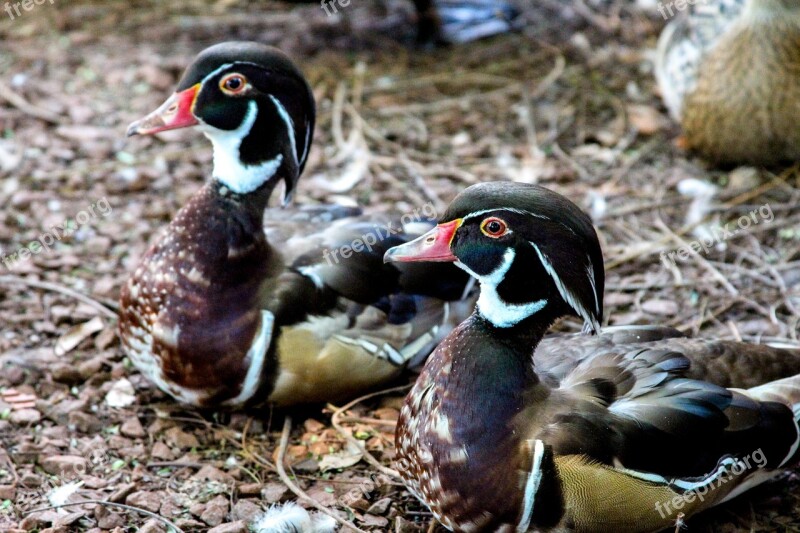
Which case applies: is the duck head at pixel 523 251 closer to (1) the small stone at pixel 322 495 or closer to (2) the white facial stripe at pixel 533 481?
(2) the white facial stripe at pixel 533 481

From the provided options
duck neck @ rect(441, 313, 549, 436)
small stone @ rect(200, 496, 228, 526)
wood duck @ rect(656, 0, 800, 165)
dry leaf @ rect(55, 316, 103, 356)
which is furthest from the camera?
wood duck @ rect(656, 0, 800, 165)

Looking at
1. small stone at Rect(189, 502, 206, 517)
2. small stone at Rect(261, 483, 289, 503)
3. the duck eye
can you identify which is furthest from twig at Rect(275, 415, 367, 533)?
the duck eye

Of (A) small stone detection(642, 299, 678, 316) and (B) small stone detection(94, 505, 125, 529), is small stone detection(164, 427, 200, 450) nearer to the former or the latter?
(B) small stone detection(94, 505, 125, 529)

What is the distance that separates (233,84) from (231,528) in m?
1.30

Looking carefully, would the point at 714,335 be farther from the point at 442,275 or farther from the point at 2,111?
the point at 2,111

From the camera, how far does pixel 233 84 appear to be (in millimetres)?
3125

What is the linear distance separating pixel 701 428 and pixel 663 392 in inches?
5.0

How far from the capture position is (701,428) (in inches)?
102

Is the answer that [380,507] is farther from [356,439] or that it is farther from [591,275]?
[591,275]

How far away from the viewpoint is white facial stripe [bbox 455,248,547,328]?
2.58m

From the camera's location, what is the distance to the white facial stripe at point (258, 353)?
3121 mm

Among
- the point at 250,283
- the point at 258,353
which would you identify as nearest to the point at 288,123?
the point at 250,283

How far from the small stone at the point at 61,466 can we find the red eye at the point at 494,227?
4.69 feet

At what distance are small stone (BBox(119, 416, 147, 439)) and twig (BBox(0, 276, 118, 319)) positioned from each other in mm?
586
